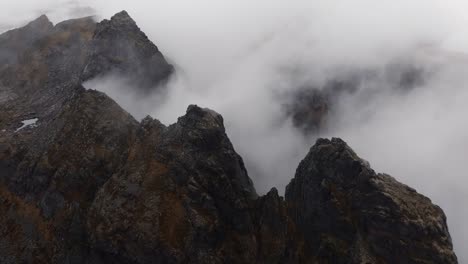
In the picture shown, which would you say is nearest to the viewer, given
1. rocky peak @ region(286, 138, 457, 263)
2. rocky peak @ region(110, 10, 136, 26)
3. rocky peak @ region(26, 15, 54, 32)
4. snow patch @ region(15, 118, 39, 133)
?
rocky peak @ region(286, 138, 457, 263)

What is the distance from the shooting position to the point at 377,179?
8650 cm

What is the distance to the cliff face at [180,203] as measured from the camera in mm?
84375

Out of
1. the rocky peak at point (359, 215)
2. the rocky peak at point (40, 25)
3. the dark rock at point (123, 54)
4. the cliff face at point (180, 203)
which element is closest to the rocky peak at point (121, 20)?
the dark rock at point (123, 54)

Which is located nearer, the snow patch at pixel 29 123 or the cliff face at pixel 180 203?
the cliff face at pixel 180 203

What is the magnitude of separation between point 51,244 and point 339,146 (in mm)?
65305

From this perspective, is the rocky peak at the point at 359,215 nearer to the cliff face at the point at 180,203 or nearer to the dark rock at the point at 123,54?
the cliff face at the point at 180,203

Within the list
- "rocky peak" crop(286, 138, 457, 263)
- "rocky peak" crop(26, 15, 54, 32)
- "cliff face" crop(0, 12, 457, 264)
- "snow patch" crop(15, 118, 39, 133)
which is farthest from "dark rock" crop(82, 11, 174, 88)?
"rocky peak" crop(286, 138, 457, 263)

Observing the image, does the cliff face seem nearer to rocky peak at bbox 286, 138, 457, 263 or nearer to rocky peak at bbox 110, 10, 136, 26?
rocky peak at bbox 286, 138, 457, 263

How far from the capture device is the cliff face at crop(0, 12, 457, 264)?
8438 cm

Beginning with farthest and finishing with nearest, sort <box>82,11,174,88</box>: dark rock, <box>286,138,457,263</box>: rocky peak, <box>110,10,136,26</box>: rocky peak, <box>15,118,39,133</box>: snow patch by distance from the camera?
1. <box>110,10,136,26</box>: rocky peak
2. <box>82,11,174,88</box>: dark rock
3. <box>15,118,39,133</box>: snow patch
4. <box>286,138,457,263</box>: rocky peak

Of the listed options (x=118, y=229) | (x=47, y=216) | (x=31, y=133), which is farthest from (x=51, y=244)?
(x=31, y=133)

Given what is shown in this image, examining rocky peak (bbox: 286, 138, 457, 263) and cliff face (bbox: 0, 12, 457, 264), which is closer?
rocky peak (bbox: 286, 138, 457, 263)

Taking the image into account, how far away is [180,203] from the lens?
3499 inches

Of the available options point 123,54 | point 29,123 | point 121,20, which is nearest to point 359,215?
point 29,123
